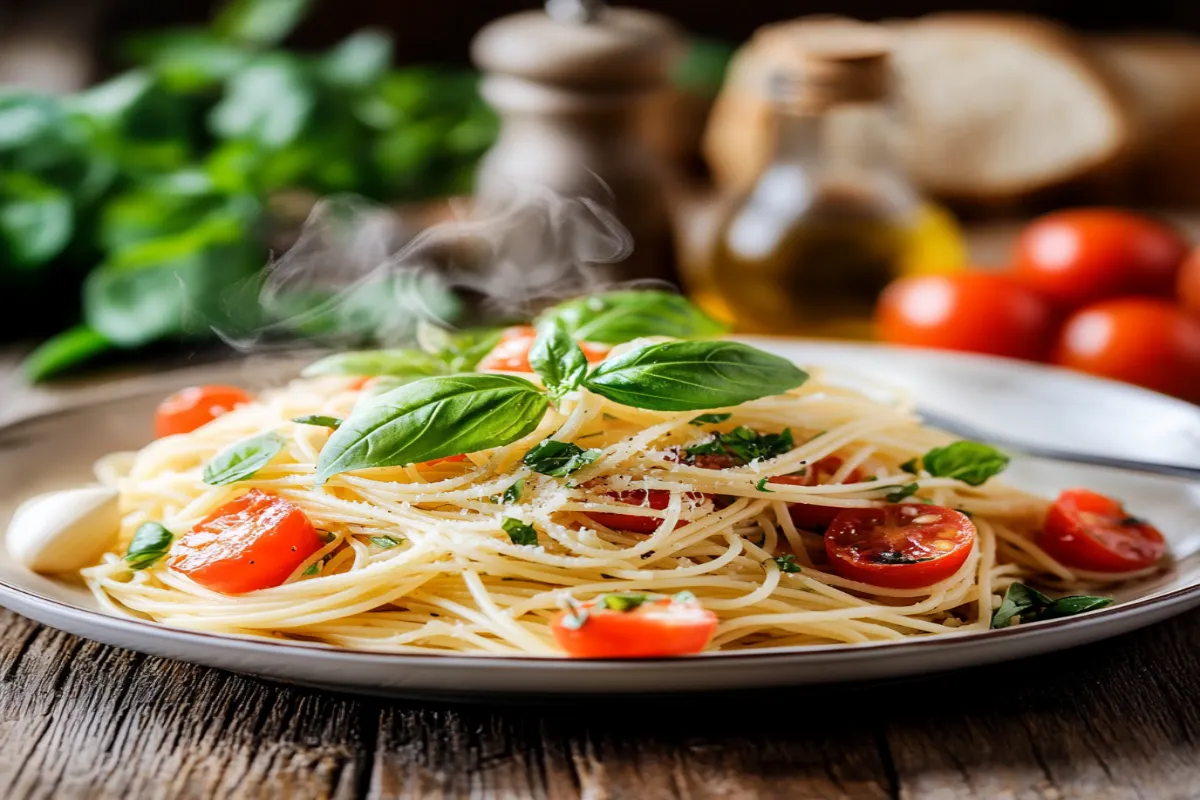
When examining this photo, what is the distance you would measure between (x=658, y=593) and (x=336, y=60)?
4082mm

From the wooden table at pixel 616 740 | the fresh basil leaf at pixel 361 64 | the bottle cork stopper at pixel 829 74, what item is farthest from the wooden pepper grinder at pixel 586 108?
the wooden table at pixel 616 740

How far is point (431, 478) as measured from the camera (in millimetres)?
2787

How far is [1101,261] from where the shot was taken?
5.24 m

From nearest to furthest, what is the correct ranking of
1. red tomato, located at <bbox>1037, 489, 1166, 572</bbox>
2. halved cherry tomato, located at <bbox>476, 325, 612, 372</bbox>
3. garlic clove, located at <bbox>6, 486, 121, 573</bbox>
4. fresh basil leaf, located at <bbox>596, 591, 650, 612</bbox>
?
fresh basil leaf, located at <bbox>596, 591, 650, 612</bbox>
garlic clove, located at <bbox>6, 486, 121, 573</bbox>
red tomato, located at <bbox>1037, 489, 1166, 572</bbox>
halved cherry tomato, located at <bbox>476, 325, 612, 372</bbox>

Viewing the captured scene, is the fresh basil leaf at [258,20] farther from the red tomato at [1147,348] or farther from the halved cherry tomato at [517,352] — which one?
the red tomato at [1147,348]

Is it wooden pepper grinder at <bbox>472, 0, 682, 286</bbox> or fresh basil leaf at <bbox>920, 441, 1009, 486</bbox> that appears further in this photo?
wooden pepper grinder at <bbox>472, 0, 682, 286</bbox>

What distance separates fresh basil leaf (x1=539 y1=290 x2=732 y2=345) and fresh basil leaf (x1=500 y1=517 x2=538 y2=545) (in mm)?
661

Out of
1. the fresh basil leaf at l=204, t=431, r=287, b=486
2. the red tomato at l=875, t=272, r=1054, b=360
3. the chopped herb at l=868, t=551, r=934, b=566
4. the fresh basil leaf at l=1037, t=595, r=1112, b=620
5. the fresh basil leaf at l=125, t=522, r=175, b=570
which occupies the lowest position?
the red tomato at l=875, t=272, r=1054, b=360

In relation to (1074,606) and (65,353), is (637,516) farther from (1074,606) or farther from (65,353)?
(65,353)

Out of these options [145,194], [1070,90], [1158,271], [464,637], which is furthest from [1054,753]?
[1070,90]

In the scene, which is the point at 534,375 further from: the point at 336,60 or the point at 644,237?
the point at 336,60

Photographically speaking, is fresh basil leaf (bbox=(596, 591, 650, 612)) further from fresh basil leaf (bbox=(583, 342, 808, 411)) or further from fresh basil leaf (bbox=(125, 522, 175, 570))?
fresh basil leaf (bbox=(125, 522, 175, 570))

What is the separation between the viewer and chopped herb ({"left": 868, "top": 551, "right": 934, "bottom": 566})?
258 centimetres

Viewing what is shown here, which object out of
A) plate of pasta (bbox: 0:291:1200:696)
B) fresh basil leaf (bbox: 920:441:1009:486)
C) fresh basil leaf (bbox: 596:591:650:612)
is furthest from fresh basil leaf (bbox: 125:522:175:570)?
fresh basil leaf (bbox: 920:441:1009:486)
